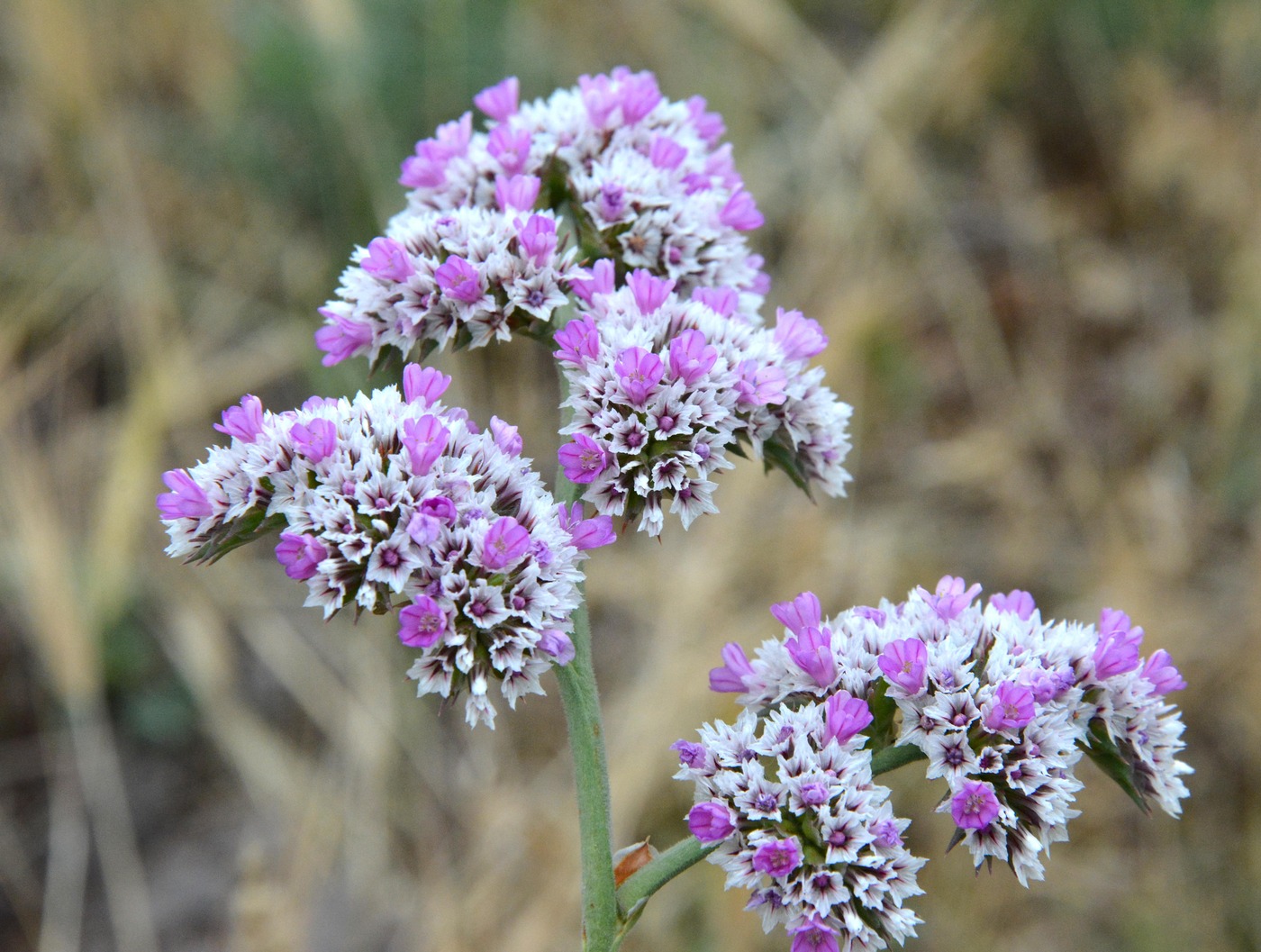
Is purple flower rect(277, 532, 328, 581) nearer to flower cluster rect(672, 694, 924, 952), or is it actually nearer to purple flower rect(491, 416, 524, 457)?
purple flower rect(491, 416, 524, 457)

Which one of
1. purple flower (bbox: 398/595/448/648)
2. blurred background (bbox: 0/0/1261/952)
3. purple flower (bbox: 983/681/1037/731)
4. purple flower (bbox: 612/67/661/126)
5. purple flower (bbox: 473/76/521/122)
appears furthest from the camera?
blurred background (bbox: 0/0/1261/952)

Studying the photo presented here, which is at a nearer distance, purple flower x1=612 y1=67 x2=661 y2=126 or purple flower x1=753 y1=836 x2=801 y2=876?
purple flower x1=753 y1=836 x2=801 y2=876

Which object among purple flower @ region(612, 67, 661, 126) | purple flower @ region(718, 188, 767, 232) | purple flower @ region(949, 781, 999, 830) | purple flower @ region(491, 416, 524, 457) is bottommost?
purple flower @ region(949, 781, 999, 830)

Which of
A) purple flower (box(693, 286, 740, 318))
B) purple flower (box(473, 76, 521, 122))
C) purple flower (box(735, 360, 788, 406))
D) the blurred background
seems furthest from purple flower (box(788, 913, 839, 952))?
the blurred background

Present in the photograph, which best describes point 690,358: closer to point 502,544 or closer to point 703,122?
point 502,544

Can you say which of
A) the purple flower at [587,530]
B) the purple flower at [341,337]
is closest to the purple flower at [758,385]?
the purple flower at [587,530]

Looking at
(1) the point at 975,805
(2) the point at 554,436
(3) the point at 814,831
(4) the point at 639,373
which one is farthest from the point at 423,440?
(2) the point at 554,436
